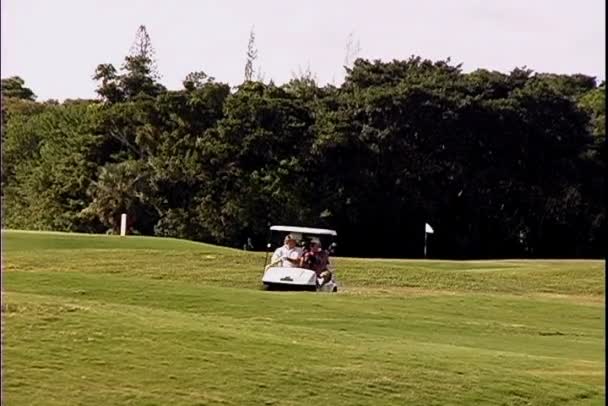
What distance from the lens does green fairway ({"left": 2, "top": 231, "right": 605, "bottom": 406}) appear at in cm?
794

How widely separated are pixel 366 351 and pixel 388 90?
3350 centimetres

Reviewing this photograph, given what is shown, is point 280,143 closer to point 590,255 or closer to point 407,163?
point 407,163

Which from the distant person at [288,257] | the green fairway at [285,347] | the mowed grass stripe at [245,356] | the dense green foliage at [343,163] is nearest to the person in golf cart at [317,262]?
the distant person at [288,257]

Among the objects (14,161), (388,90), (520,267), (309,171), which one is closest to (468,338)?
(520,267)

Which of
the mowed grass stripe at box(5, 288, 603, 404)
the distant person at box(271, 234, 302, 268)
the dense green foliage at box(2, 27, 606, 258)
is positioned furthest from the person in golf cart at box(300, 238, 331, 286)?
the dense green foliage at box(2, 27, 606, 258)

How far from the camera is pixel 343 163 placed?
41.8 meters

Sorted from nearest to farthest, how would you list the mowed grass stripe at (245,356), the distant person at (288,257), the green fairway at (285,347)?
the green fairway at (285,347) < the mowed grass stripe at (245,356) < the distant person at (288,257)

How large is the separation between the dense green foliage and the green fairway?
19771mm

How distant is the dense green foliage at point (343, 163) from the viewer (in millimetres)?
40594

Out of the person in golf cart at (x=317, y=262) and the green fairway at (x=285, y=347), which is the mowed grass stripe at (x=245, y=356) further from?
the person in golf cart at (x=317, y=262)

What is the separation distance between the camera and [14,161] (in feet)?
157

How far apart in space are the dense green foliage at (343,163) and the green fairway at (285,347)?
778 inches

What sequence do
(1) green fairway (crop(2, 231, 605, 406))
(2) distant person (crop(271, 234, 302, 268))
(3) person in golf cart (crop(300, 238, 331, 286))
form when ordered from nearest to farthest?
(1) green fairway (crop(2, 231, 605, 406)) < (3) person in golf cart (crop(300, 238, 331, 286)) < (2) distant person (crop(271, 234, 302, 268))

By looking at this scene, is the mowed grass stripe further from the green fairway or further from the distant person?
the distant person
